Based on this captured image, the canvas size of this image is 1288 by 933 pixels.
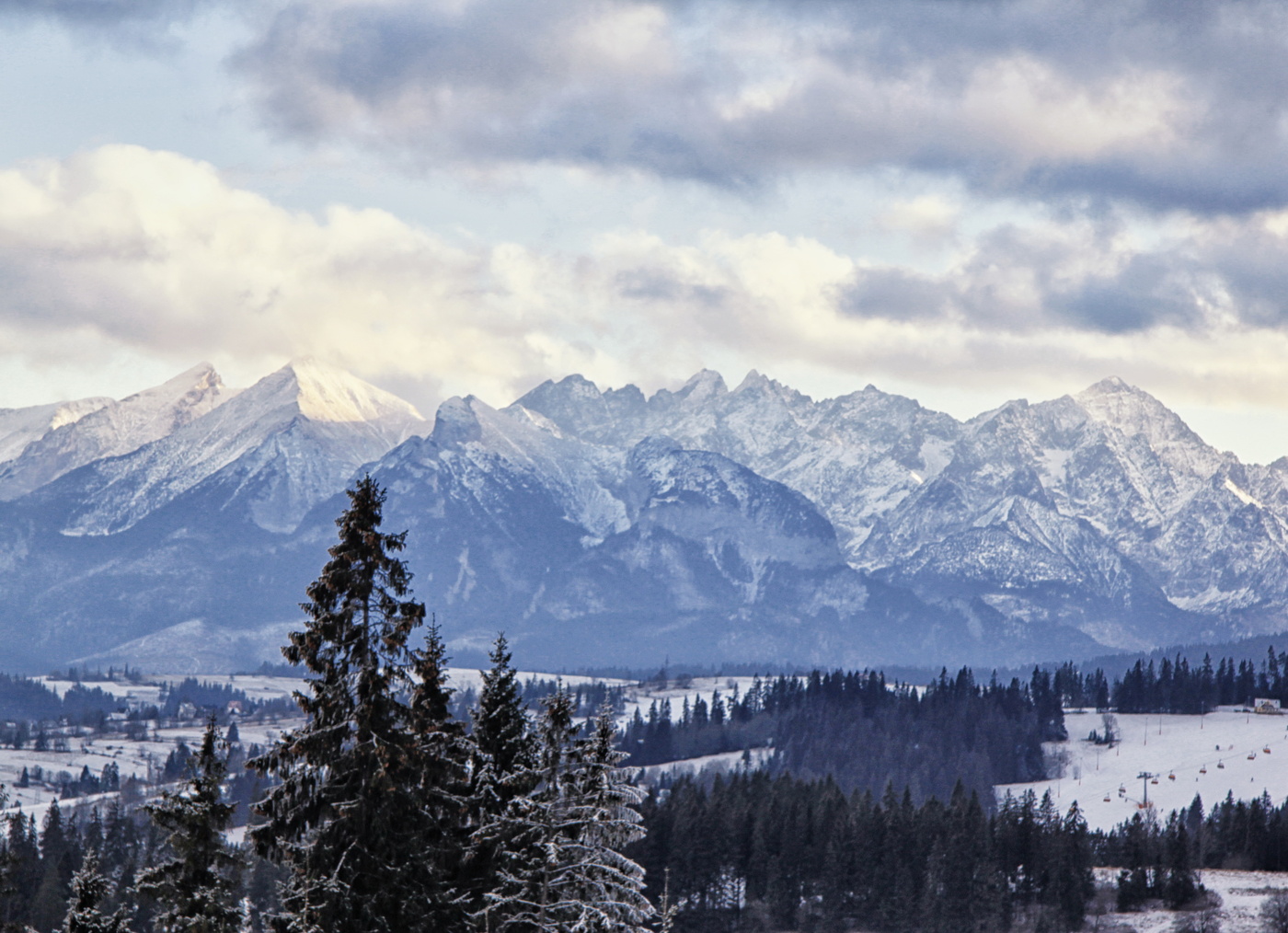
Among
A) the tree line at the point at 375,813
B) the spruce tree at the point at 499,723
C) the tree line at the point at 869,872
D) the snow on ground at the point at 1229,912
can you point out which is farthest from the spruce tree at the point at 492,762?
the snow on ground at the point at 1229,912

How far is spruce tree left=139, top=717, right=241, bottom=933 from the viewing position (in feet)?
149

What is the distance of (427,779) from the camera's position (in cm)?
4791

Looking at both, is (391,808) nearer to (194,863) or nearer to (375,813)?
(375,813)

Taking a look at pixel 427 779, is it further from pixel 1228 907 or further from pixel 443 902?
pixel 1228 907

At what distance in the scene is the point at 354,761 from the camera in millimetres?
44156

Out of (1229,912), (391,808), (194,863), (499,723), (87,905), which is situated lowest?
(1229,912)

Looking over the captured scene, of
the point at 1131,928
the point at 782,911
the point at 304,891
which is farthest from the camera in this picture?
the point at 782,911

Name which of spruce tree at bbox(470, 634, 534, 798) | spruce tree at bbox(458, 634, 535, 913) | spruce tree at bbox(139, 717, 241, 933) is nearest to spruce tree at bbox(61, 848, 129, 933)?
spruce tree at bbox(139, 717, 241, 933)

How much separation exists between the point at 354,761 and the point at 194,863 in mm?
5747

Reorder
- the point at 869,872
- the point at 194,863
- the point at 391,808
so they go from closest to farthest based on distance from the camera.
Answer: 1. the point at 391,808
2. the point at 194,863
3. the point at 869,872

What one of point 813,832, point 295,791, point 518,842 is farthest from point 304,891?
point 813,832

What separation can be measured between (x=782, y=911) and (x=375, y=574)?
152 meters

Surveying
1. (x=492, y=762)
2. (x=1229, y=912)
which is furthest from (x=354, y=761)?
(x=1229, y=912)

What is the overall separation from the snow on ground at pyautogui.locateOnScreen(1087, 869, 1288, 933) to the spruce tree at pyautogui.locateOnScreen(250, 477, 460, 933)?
14036cm
